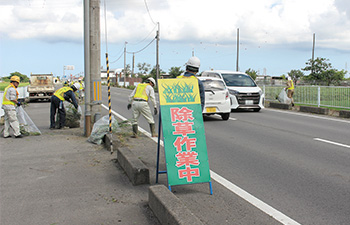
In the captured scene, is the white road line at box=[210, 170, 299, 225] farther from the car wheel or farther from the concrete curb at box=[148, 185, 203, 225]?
the car wheel

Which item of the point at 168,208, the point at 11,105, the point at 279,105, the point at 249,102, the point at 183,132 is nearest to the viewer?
the point at 168,208

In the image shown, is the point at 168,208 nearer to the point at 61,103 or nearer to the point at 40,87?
the point at 61,103

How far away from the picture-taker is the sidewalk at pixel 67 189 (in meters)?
4.58

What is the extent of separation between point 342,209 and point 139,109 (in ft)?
20.9

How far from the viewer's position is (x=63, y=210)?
4.80m

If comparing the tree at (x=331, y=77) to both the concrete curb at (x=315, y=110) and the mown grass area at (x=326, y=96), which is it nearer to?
the mown grass area at (x=326, y=96)

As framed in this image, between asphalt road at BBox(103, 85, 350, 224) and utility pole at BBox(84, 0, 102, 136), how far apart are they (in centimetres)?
217

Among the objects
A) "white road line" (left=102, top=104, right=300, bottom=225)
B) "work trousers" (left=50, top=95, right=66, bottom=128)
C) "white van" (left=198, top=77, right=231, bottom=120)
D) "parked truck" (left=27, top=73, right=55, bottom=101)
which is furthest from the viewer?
"parked truck" (left=27, top=73, right=55, bottom=101)

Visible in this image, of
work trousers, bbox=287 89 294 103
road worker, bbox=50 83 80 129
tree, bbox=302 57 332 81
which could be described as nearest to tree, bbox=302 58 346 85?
tree, bbox=302 57 332 81

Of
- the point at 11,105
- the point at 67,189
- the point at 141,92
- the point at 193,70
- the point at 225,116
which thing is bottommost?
the point at 67,189

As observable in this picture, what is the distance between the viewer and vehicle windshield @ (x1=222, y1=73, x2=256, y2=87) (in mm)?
18922

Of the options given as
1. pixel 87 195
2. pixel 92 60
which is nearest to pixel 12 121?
pixel 92 60

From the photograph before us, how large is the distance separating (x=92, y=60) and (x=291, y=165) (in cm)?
642

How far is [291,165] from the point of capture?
23.4 ft
